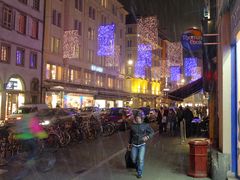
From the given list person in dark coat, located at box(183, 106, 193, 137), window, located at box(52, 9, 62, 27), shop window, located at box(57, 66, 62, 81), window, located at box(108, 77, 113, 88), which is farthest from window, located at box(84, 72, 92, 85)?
person in dark coat, located at box(183, 106, 193, 137)

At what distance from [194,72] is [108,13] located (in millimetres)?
28887

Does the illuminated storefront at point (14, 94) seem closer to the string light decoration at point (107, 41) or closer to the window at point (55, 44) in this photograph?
the window at point (55, 44)

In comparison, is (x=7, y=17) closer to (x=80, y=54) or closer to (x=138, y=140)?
(x=80, y=54)

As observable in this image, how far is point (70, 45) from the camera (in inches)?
1464

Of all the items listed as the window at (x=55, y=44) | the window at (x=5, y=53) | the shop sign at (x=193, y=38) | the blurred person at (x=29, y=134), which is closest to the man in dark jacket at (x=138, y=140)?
the blurred person at (x=29, y=134)

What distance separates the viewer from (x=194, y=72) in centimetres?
3122

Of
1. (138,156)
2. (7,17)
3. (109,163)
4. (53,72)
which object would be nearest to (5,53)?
(7,17)

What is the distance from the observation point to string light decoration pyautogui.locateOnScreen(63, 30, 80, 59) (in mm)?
36894

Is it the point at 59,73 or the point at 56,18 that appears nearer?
the point at 56,18

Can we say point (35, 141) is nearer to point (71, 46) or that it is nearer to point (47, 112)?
point (47, 112)

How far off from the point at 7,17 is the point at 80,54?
51.1 feet

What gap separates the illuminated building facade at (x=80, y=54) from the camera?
38.3 metres

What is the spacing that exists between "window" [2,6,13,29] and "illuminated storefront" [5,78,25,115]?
4.76m

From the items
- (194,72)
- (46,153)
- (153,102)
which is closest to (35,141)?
(46,153)
